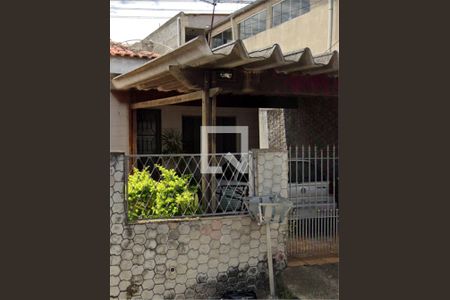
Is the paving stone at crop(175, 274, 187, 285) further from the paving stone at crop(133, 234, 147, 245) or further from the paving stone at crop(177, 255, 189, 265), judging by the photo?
the paving stone at crop(133, 234, 147, 245)

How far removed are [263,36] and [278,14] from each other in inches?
33.1

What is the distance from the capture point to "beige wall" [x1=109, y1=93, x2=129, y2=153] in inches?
369

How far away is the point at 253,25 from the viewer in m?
12.1

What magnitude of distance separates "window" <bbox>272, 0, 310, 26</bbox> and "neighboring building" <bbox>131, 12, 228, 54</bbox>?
2.41 m

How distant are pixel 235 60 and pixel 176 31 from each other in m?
7.23

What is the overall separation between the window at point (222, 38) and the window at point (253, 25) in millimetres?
748

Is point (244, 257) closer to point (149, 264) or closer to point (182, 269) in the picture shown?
point (182, 269)

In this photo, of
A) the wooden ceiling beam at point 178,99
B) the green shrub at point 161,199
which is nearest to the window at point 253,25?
the wooden ceiling beam at point 178,99

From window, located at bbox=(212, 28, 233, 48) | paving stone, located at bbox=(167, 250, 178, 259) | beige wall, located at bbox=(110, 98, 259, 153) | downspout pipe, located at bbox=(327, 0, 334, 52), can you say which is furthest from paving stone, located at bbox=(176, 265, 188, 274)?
window, located at bbox=(212, 28, 233, 48)

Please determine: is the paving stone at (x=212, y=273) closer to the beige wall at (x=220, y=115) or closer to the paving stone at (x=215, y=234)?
the paving stone at (x=215, y=234)

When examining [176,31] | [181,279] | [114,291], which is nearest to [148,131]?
[176,31]

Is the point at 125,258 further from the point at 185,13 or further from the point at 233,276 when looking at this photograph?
the point at 185,13

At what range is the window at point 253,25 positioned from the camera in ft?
38.0

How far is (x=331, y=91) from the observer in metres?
6.98
